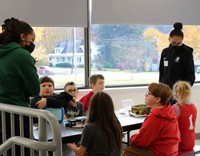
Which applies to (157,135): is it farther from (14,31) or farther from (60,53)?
(60,53)

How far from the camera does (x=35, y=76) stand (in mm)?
2158

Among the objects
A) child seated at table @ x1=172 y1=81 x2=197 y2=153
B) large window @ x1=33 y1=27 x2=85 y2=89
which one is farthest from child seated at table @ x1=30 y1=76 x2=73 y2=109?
large window @ x1=33 y1=27 x2=85 y2=89

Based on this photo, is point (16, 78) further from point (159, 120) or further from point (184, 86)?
point (184, 86)

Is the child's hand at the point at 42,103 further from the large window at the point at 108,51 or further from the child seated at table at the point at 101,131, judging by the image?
the large window at the point at 108,51

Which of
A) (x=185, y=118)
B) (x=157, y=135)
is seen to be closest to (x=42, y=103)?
(x=157, y=135)

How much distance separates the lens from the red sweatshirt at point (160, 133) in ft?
9.16

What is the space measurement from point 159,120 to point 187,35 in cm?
276

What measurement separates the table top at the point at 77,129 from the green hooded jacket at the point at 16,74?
364 millimetres

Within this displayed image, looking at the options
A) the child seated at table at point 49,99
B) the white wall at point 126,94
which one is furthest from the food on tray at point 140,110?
the white wall at point 126,94

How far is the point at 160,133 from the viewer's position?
2812mm

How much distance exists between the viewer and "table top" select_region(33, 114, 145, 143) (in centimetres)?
257

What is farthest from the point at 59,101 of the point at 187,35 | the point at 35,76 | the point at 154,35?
the point at 187,35

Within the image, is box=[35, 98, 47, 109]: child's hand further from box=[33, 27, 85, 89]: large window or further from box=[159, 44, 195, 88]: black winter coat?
box=[159, 44, 195, 88]: black winter coat

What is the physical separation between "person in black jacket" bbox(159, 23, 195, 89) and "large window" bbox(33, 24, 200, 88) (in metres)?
0.94
